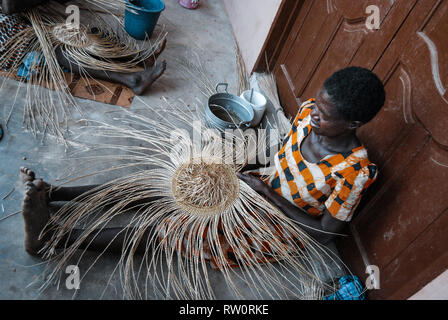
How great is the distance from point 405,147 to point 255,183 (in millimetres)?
666

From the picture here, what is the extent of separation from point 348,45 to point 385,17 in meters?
0.29

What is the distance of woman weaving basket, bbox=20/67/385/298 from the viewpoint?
1.25m

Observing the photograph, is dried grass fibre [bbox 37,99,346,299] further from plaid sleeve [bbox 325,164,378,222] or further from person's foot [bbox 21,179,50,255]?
plaid sleeve [bbox 325,164,378,222]

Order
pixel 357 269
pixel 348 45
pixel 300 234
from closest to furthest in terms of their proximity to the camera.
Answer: pixel 300 234 → pixel 357 269 → pixel 348 45

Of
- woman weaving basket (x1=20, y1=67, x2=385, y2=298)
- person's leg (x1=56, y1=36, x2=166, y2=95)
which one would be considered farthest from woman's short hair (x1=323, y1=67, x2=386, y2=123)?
person's leg (x1=56, y1=36, x2=166, y2=95)

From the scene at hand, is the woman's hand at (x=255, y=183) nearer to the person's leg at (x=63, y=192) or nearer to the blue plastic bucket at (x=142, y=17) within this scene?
the person's leg at (x=63, y=192)

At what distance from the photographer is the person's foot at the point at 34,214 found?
4.42ft

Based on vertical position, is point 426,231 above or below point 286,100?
above

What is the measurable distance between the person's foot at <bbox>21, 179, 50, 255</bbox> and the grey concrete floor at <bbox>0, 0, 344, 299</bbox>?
12cm

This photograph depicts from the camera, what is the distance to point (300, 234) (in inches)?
62.6

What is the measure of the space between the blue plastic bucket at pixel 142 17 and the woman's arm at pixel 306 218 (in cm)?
181

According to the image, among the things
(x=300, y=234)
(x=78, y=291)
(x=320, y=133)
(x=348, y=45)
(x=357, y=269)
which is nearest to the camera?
(x=320, y=133)

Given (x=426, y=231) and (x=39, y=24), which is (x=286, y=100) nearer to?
(x=426, y=231)
